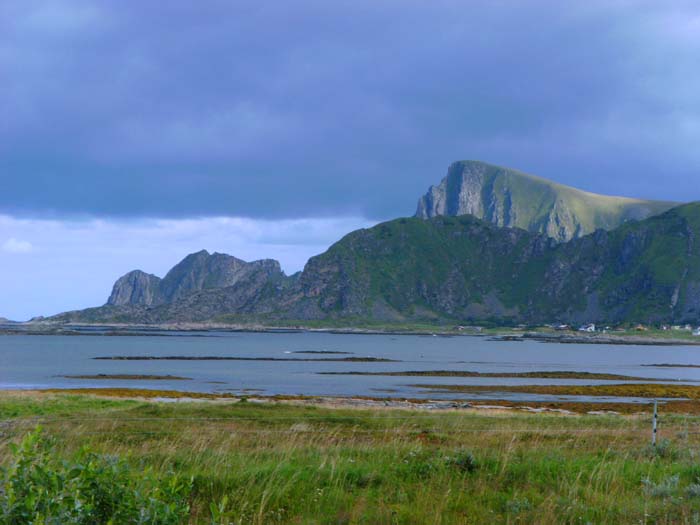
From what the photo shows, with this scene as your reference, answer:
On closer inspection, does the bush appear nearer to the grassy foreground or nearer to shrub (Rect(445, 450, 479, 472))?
the grassy foreground

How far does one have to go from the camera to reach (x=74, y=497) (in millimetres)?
7000

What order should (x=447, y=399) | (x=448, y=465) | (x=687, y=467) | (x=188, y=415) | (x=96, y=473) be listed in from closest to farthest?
(x=96, y=473), (x=448, y=465), (x=687, y=467), (x=188, y=415), (x=447, y=399)

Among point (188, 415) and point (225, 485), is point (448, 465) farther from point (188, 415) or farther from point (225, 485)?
point (188, 415)

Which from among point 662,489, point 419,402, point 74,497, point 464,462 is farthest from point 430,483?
point 419,402

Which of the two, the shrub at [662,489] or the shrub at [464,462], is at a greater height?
the shrub at [464,462]

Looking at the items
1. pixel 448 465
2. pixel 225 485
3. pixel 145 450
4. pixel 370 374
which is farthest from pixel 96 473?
pixel 370 374

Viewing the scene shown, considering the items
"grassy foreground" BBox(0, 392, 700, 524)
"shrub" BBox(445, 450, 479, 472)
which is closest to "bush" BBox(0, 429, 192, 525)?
"grassy foreground" BBox(0, 392, 700, 524)

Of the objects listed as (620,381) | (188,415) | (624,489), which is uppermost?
(624,489)

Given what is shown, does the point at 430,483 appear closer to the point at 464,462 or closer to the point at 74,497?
the point at 464,462

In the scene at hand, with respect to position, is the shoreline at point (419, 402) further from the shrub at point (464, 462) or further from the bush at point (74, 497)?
the bush at point (74, 497)

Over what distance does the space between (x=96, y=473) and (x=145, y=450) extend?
951cm

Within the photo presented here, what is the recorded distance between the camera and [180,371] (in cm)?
11150

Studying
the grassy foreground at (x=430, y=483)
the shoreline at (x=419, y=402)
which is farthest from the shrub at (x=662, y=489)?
the shoreline at (x=419, y=402)

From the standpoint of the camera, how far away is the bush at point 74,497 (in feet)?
22.2
